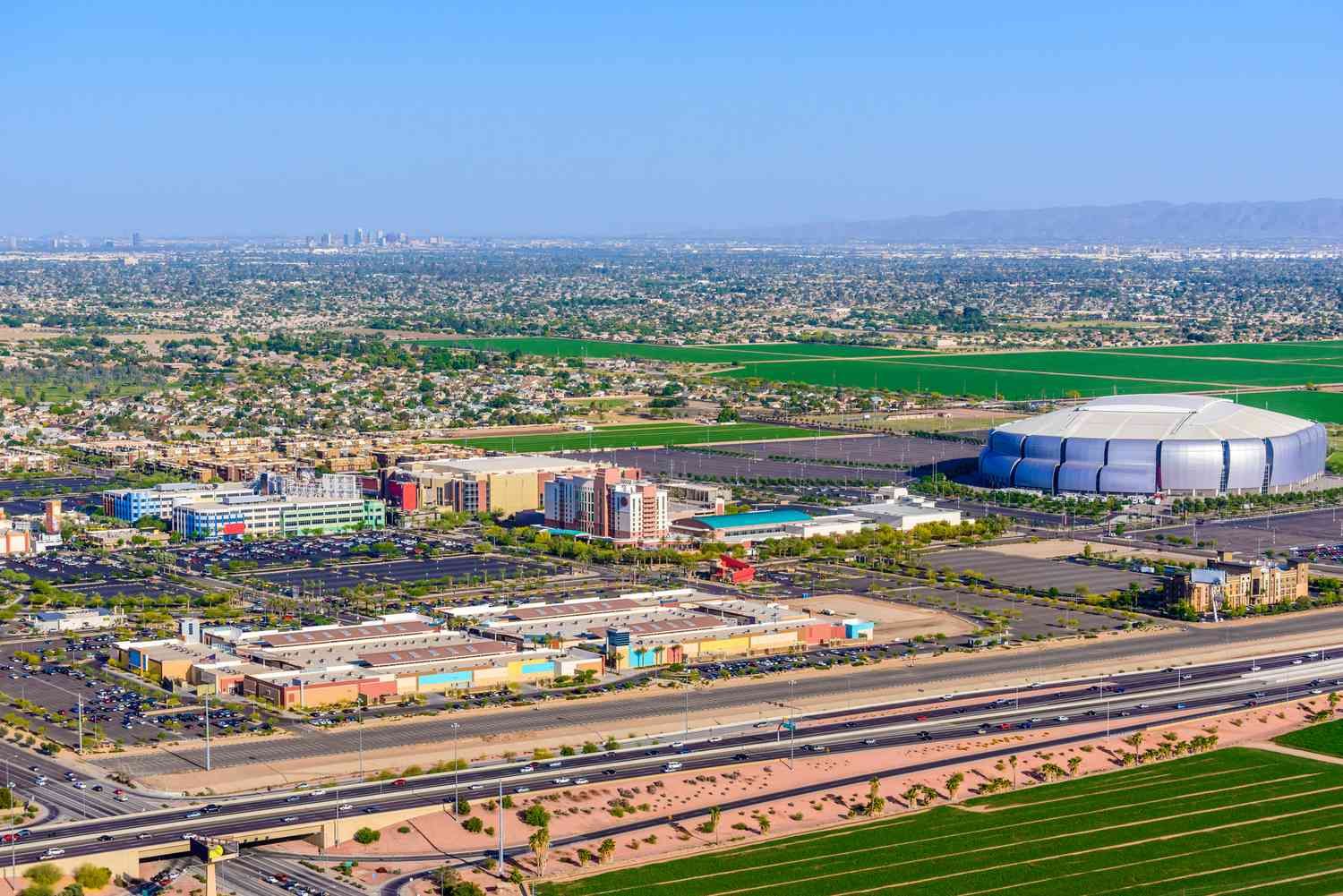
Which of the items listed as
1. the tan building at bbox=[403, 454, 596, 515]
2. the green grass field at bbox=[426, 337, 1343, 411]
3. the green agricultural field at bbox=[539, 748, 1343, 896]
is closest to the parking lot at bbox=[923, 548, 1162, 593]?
the tan building at bbox=[403, 454, 596, 515]

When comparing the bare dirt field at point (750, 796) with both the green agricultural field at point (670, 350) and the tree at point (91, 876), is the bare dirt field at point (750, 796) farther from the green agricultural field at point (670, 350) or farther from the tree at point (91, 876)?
the green agricultural field at point (670, 350)

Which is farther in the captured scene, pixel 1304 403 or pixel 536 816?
pixel 1304 403

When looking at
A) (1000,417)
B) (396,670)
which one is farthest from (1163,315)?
(396,670)

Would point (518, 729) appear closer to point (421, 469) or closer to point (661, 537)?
point (661, 537)

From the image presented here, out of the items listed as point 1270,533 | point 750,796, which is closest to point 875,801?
point 750,796

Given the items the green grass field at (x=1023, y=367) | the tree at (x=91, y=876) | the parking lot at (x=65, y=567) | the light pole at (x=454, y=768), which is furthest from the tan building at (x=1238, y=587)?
the green grass field at (x=1023, y=367)

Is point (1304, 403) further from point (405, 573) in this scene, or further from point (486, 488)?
point (405, 573)
